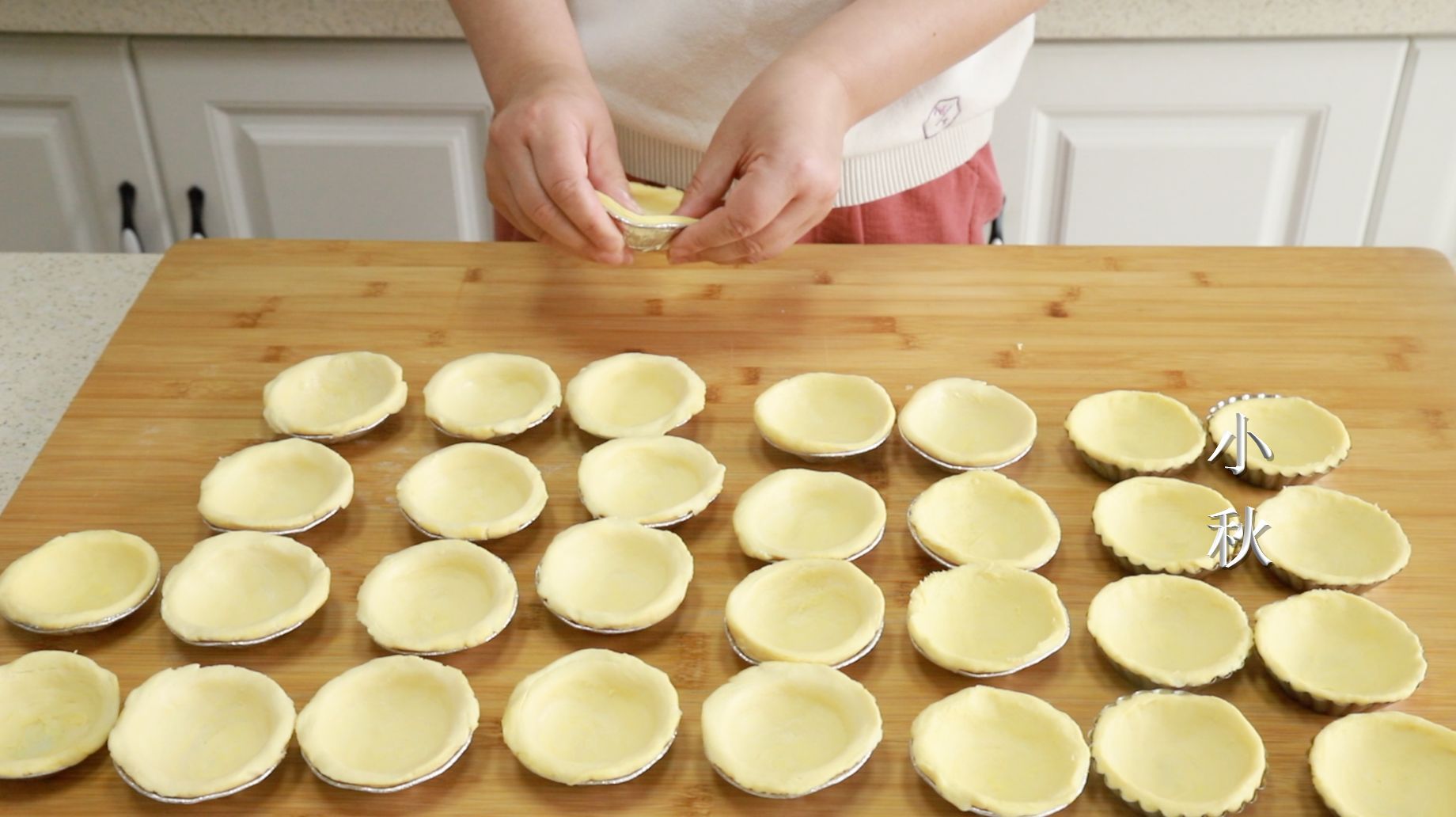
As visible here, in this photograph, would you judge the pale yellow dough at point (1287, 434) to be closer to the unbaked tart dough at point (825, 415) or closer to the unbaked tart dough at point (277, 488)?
the unbaked tart dough at point (825, 415)

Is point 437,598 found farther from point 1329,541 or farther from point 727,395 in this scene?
point 1329,541

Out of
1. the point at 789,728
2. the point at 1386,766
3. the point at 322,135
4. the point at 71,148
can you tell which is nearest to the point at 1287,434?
the point at 1386,766

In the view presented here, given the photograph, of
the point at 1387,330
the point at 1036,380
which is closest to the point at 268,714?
the point at 1036,380

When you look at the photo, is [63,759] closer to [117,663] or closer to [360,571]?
[117,663]

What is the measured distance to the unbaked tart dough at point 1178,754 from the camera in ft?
3.05

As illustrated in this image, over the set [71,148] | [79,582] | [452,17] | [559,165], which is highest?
[559,165]

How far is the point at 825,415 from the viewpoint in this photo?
1367 mm

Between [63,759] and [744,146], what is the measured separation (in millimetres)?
860

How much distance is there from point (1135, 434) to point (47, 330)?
4.37 ft

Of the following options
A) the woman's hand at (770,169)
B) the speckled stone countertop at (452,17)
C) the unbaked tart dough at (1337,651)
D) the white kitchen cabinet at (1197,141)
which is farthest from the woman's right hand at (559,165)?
the white kitchen cabinet at (1197,141)

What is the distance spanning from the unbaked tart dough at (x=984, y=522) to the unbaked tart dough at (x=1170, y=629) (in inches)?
3.3

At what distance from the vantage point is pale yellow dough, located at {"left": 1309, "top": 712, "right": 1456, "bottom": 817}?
0.93 meters

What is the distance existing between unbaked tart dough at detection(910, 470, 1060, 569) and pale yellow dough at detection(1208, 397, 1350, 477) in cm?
23

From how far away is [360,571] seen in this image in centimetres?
118
